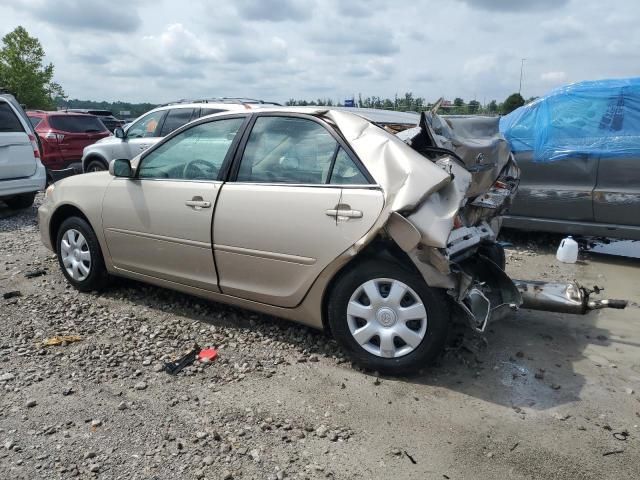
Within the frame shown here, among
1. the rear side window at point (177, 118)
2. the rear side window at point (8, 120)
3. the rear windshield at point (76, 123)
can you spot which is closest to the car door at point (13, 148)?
the rear side window at point (8, 120)

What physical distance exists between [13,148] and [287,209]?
695 centimetres

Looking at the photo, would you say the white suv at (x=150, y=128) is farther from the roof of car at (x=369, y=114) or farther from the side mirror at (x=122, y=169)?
the roof of car at (x=369, y=114)

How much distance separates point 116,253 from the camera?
4.62 metres

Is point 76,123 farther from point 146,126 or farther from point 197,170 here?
point 197,170

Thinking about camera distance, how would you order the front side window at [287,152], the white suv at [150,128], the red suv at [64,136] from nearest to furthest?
the front side window at [287,152]
the white suv at [150,128]
the red suv at [64,136]

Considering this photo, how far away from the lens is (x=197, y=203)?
156 inches

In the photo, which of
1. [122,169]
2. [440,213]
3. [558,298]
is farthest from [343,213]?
[122,169]

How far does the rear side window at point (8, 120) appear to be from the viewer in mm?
8570

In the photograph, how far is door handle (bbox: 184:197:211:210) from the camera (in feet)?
12.9

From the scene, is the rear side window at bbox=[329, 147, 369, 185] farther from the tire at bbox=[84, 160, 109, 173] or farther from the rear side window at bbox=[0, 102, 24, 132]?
the tire at bbox=[84, 160, 109, 173]

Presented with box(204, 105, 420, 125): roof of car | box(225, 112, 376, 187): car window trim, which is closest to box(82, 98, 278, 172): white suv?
box(225, 112, 376, 187): car window trim

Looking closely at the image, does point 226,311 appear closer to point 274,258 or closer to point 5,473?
point 274,258

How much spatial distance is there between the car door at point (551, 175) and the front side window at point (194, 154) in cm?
382

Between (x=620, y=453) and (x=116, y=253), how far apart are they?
3943 mm
